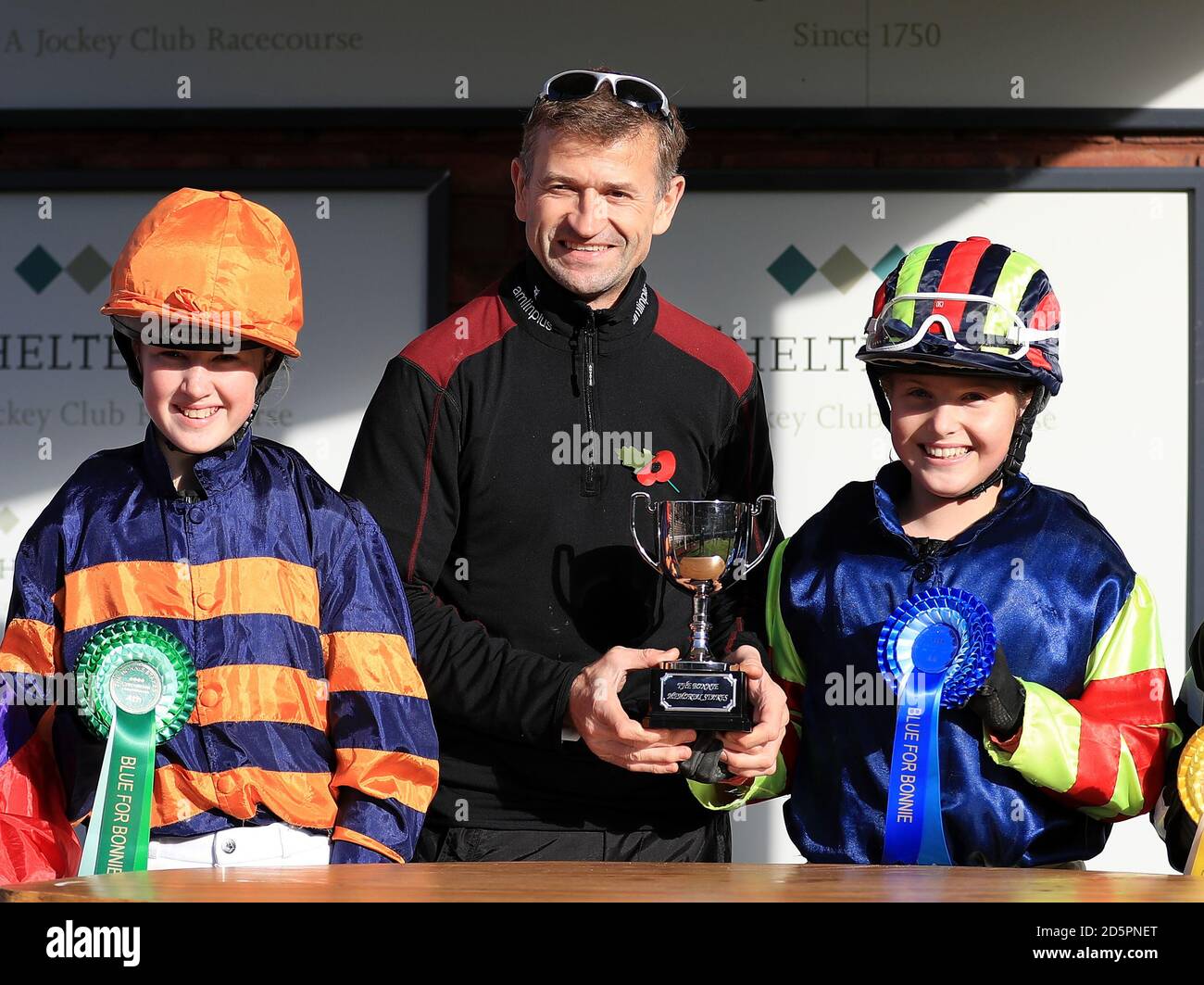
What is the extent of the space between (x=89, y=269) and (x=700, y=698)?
3.25 m

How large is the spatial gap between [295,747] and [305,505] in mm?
448

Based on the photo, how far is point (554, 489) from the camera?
10.4ft

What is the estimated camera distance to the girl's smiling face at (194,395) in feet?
9.39

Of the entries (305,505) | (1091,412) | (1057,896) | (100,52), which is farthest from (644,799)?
(100,52)

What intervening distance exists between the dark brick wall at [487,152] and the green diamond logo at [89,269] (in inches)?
11.3

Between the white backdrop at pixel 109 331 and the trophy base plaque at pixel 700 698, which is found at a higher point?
the white backdrop at pixel 109 331

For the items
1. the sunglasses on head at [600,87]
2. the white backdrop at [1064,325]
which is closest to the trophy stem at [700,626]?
the sunglasses on head at [600,87]

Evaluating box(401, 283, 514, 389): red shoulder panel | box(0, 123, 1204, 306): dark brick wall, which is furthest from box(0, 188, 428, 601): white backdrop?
box(401, 283, 514, 389): red shoulder panel

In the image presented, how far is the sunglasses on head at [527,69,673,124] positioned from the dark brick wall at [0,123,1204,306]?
1.88 m

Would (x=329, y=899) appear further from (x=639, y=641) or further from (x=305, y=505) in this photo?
(x=639, y=641)

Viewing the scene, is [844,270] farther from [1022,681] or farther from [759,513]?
[1022,681]

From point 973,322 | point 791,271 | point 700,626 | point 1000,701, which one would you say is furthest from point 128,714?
point 791,271

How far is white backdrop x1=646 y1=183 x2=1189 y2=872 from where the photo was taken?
5.13 metres

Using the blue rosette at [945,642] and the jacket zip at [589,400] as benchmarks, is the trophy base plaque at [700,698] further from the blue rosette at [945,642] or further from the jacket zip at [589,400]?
the jacket zip at [589,400]
